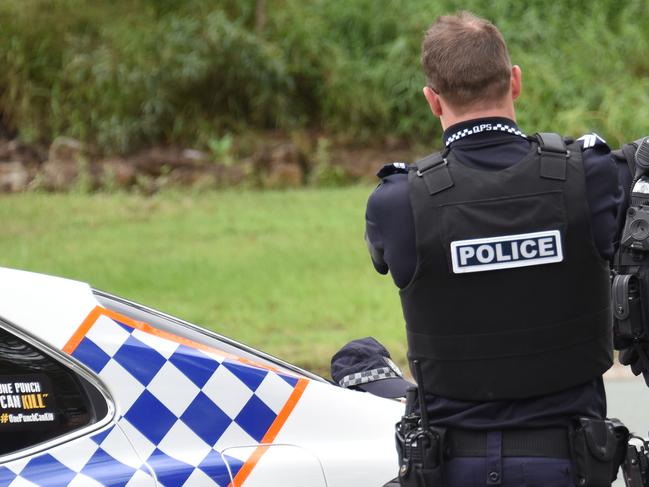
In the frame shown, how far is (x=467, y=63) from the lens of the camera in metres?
2.73

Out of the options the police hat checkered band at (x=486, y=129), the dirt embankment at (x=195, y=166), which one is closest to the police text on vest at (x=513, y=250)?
the police hat checkered band at (x=486, y=129)

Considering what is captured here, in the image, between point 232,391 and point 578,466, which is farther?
point 232,391

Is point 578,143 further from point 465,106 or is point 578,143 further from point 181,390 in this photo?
point 181,390

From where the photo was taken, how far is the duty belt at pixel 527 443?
2705 millimetres

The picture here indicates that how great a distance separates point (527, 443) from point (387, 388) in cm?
91

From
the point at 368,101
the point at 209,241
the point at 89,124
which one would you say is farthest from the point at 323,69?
the point at 209,241

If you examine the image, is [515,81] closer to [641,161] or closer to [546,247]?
[546,247]

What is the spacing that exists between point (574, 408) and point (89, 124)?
631 inches

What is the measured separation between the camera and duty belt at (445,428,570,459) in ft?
8.87

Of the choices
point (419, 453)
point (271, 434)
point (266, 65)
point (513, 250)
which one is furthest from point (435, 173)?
point (266, 65)

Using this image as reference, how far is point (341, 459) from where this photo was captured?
3.12 metres

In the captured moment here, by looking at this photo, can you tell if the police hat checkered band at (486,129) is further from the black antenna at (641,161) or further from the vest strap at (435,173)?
the black antenna at (641,161)

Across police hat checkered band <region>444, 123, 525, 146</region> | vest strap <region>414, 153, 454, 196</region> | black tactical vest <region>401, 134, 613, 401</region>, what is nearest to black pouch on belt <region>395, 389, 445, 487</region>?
black tactical vest <region>401, 134, 613, 401</region>

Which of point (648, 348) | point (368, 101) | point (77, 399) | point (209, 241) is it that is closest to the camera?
point (77, 399)
